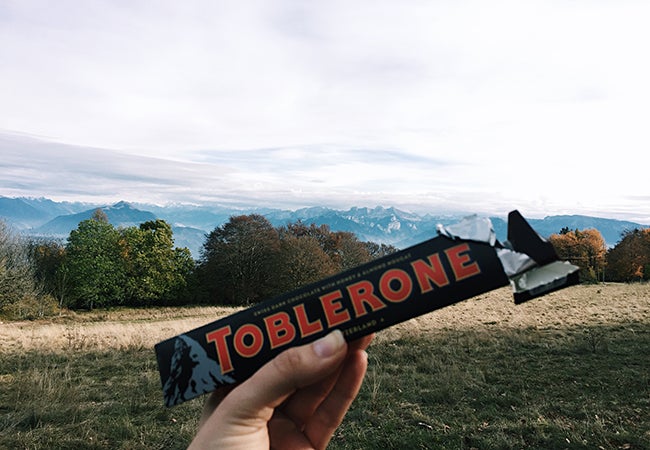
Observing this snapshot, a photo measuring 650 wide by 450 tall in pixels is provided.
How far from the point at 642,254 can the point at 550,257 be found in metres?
65.2

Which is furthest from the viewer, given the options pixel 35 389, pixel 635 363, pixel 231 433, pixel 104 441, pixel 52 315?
pixel 52 315

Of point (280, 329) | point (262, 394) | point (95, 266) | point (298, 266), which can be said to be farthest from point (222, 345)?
point (95, 266)

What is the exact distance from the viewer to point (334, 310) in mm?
2348

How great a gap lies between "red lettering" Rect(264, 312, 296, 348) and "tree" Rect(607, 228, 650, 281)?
6415 centimetres

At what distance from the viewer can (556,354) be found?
1146cm

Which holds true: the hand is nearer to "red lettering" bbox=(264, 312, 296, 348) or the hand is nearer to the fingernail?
the fingernail

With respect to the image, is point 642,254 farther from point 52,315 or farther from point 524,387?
point 52,315

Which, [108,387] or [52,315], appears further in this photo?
[52,315]

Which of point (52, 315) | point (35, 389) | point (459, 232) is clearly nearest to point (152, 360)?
point (35, 389)

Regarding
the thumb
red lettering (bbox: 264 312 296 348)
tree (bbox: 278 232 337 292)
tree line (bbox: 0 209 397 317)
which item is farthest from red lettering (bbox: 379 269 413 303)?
tree (bbox: 278 232 337 292)

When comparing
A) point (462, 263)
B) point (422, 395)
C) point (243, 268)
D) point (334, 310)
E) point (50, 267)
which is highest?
point (462, 263)

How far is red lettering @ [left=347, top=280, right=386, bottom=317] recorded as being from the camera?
7.61ft

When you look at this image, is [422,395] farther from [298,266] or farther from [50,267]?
[50,267]

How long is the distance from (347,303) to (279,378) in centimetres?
58
